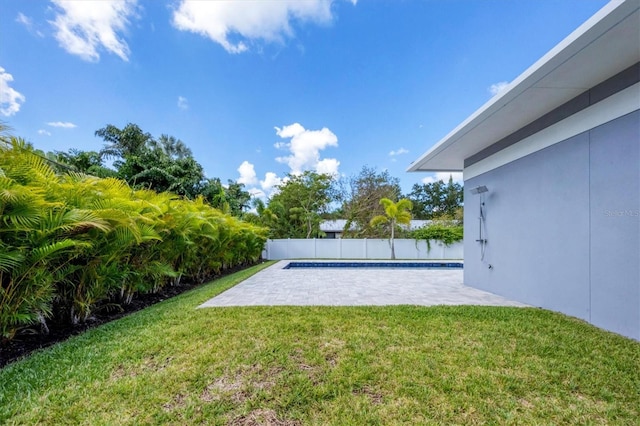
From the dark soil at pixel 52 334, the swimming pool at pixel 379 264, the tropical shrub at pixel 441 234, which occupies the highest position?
the tropical shrub at pixel 441 234

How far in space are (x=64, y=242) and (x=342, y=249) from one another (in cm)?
1556

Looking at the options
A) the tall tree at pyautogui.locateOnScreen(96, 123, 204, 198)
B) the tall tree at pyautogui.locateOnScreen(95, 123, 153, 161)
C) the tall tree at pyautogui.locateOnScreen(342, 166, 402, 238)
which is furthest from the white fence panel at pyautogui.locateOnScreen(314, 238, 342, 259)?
the tall tree at pyautogui.locateOnScreen(95, 123, 153, 161)

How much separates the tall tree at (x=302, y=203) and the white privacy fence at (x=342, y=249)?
184 centimetres

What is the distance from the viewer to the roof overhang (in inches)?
108

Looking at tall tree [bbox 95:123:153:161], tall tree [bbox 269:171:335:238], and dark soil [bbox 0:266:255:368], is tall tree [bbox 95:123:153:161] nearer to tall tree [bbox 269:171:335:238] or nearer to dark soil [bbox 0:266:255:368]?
tall tree [bbox 269:171:335:238]

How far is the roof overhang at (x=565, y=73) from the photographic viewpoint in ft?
9.04

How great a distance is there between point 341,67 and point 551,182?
10500 mm

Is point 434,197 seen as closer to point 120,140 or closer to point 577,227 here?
point 577,227

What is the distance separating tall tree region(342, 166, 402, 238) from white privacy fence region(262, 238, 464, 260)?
2.18 metres

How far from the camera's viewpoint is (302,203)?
20.5 metres

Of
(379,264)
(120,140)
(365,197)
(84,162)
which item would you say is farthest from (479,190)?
(120,140)

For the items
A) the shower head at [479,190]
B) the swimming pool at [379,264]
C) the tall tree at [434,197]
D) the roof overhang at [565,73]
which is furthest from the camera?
the tall tree at [434,197]

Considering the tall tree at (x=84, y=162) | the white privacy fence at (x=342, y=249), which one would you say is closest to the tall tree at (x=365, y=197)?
the white privacy fence at (x=342, y=249)

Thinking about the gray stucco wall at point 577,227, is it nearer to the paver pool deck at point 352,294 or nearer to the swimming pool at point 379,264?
the paver pool deck at point 352,294
